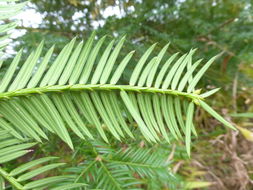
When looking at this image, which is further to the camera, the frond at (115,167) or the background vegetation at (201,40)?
the background vegetation at (201,40)

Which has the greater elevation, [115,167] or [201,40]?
[201,40]

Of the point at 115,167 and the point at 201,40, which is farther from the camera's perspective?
the point at 201,40

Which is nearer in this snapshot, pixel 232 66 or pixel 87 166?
pixel 87 166

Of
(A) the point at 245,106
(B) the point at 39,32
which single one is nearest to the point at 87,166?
(B) the point at 39,32

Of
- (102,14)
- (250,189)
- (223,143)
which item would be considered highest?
(102,14)

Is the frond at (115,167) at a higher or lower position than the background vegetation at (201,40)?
lower

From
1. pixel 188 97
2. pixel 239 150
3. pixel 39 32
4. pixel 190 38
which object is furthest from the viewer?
pixel 239 150

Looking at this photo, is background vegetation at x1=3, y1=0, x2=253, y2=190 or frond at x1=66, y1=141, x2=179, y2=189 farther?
background vegetation at x1=3, y1=0, x2=253, y2=190

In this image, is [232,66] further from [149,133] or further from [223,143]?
[149,133]
